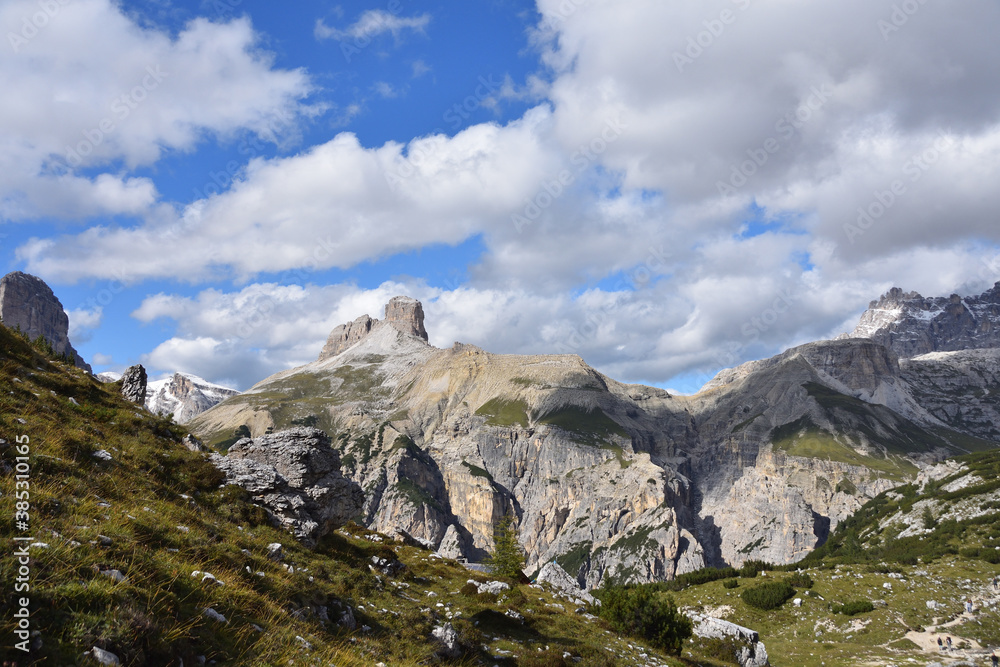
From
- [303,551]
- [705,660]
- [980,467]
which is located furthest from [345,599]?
[980,467]

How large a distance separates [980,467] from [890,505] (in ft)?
75.8

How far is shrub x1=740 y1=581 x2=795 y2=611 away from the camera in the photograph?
191ft

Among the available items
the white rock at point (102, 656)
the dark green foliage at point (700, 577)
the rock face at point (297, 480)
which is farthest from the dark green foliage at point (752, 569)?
the white rock at point (102, 656)

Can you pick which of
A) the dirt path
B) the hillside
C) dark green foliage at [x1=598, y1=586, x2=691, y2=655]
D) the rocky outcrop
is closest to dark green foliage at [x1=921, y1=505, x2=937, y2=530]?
the hillside

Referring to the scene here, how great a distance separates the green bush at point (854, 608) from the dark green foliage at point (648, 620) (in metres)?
32.0

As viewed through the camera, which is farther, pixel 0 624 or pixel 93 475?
pixel 93 475

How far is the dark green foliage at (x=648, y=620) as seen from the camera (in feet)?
105

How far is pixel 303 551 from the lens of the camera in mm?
22672

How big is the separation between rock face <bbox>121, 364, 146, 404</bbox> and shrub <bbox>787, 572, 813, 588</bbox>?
71474 millimetres

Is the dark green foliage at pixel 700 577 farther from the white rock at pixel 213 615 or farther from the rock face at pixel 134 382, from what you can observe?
the white rock at pixel 213 615

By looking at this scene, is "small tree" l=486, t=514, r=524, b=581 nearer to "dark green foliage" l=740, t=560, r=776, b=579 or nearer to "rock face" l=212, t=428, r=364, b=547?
"rock face" l=212, t=428, r=364, b=547

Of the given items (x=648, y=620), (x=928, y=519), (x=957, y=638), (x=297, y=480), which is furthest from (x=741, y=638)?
(x=928, y=519)

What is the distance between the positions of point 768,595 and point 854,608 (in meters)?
8.32

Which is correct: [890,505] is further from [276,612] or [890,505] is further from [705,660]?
[276,612]
